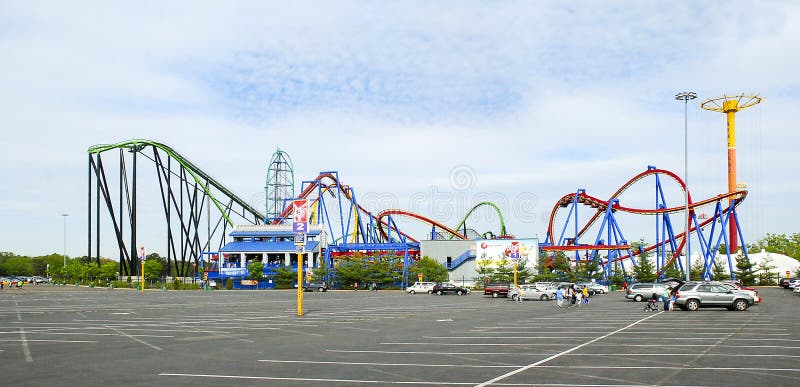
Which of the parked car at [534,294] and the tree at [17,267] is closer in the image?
the parked car at [534,294]

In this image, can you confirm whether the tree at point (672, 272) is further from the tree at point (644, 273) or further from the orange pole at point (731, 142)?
the orange pole at point (731, 142)

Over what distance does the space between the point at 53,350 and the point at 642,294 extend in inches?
1464

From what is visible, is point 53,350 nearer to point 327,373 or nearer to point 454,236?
point 327,373

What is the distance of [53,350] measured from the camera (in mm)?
16734

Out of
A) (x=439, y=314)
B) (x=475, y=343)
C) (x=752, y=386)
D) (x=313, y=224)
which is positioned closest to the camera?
(x=752, y=386)

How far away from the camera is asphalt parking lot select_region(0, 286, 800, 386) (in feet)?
40.4

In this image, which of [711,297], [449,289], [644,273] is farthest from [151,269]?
[711,297]

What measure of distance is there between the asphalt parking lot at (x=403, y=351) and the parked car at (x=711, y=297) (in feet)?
19.5

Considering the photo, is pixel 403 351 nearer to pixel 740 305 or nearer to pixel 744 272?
pixel 740 305

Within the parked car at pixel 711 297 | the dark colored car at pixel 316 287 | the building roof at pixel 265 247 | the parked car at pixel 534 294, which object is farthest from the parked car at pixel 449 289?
the building roof at pixel 265 247

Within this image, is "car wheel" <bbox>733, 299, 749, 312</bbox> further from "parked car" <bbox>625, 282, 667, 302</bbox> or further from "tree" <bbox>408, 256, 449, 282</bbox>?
"tree" <bbox>408, 256, 449, 282</bbox>

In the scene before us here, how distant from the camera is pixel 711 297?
33.8m

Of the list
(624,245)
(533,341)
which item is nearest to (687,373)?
(533,341)

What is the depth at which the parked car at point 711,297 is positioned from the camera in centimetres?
3334
